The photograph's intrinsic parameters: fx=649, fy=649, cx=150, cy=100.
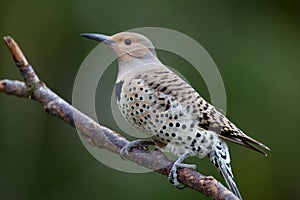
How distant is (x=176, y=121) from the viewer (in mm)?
2176

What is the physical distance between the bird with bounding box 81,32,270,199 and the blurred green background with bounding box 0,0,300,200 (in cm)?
116

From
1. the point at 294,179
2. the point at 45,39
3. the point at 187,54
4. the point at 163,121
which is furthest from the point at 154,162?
the point at 45,39

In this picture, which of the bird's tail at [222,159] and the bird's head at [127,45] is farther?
the bird's head at [127,45]

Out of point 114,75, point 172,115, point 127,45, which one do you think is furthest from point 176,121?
point 114,75

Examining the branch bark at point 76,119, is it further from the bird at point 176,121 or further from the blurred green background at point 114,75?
the blurred green background at point 114,75

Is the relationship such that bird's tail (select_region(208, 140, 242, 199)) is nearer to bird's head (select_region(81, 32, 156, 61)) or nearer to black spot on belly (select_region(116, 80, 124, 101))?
black spot on belly (select_region(116, 80, 124, 101))

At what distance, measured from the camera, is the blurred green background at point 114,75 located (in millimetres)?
3576

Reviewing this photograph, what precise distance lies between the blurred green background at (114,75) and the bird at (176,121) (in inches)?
45.8

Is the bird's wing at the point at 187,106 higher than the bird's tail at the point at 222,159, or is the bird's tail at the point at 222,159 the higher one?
the bird's wing at the point at 187,106

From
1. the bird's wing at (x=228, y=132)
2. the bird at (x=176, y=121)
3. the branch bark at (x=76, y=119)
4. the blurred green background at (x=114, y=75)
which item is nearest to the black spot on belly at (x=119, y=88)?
the bird at (x=176, y=121)

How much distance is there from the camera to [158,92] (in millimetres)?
2256

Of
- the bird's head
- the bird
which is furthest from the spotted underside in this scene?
the bird's head

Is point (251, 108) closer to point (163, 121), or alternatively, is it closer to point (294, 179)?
point (294, 179)

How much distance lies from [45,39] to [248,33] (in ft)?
3.97
